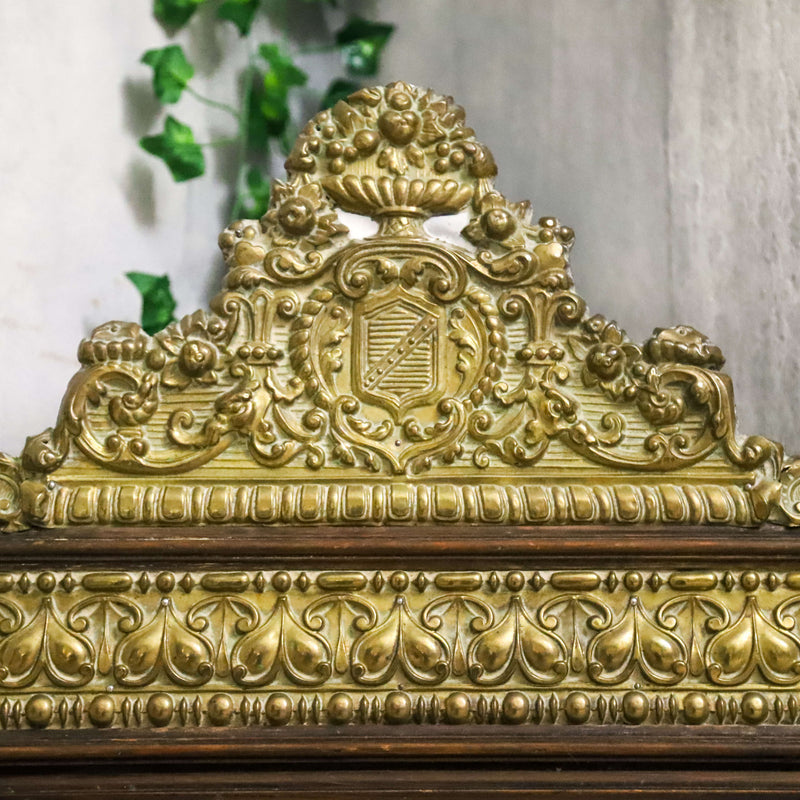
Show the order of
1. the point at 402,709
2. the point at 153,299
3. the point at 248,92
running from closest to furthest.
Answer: the point at 402,709
the point at 153,299
the point at 248,92

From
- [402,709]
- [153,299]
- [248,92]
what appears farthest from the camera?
[248,92]

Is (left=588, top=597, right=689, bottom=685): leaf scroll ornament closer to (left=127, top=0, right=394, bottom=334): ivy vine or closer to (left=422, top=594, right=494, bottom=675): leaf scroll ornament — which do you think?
(left=422, top=594, right=494, bottom=675): leaf scroll ornament

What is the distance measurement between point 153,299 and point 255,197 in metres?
0.19

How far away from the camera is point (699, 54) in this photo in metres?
1.07

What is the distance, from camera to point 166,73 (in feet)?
3.62

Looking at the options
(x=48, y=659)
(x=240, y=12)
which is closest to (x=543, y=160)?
(x=240, y=12)

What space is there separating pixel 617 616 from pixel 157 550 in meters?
0.34

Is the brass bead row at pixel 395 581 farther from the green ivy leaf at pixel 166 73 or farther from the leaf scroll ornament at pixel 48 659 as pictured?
the green ivy leaf at pixel 166 73

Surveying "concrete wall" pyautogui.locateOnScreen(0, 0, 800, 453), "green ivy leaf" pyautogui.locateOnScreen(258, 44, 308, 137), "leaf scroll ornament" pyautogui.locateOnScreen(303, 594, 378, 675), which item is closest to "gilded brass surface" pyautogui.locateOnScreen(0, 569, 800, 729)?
"leaf scroll ornament" pyautogui.locateOnScreen(303, 594, 378, 675)

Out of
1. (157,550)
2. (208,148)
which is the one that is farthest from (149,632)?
(208,148)

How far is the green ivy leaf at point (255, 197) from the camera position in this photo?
1.20 metres

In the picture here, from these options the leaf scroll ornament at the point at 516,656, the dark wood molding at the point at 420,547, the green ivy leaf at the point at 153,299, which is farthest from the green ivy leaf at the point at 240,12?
the leaf scroll ornament at the point at 516,656

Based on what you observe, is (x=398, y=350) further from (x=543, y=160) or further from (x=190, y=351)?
(x=543, y=160)

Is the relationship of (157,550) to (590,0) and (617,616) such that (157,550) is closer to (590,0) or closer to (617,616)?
(617,616)
